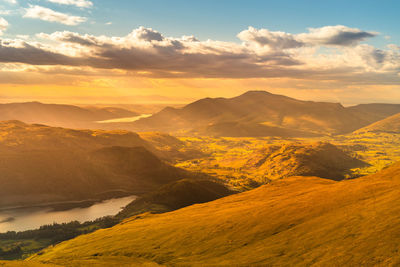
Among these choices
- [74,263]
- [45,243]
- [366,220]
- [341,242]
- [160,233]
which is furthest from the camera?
[45,243]

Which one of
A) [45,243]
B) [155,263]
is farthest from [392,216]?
[45,243]

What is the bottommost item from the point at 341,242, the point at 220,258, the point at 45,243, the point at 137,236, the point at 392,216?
the point at 45,243

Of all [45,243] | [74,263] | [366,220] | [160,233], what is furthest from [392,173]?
[45,243]

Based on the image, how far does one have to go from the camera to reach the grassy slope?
191 feet

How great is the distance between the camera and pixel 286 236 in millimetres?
73375

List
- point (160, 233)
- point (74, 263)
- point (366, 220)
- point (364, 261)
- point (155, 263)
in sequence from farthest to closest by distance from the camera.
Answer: point (160, 233), point (74, 263), point (155, 263), point (366, 220), point (364, 261)

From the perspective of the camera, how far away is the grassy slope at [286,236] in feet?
191

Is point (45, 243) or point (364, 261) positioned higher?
point (364, 261)

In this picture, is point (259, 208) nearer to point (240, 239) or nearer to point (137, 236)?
point (240, 239)

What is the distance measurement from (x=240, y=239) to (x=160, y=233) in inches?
1376

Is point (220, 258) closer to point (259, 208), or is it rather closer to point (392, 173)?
point (259, 208)

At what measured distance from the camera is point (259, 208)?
105 meters

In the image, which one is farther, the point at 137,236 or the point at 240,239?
the point at 137,236

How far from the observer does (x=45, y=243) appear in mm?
191750
